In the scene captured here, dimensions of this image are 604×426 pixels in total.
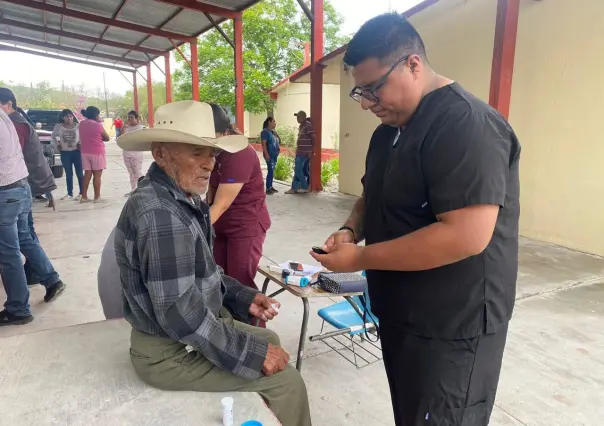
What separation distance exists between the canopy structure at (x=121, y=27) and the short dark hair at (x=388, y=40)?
976 cm

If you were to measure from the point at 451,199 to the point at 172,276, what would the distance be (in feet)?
2.96

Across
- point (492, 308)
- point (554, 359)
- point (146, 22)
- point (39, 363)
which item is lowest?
point (554, 359)

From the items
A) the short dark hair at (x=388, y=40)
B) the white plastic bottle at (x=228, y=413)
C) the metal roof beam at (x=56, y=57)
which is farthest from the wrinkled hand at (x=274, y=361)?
the metal roof beam at (x=56, y=57)

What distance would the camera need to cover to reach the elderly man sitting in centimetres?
150

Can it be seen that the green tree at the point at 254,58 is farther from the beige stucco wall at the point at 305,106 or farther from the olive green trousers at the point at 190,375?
the olive green trousers at the point at 190,375

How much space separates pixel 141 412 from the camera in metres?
1.54

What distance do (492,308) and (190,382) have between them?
1061 millimetres

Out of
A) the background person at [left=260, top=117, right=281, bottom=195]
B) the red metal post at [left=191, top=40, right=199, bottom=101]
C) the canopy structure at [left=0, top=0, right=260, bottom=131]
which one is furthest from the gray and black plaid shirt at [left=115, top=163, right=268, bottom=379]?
the red metal post at [left=191, top=40, right=199, bottom=101]

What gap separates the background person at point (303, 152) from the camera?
9602mm

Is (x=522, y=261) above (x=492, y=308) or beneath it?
beneath

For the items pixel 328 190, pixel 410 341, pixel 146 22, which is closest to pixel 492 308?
pixel 410 341

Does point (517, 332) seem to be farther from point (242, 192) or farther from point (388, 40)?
point (388, 40)

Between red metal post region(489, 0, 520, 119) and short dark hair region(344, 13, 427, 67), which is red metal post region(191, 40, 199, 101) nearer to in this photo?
red metal post region(489, 0, 520, 119)

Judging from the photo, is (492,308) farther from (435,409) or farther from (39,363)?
(39,363)
